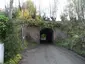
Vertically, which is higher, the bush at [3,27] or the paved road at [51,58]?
the bush at [3,27]

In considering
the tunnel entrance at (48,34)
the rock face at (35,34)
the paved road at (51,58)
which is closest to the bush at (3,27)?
the paved road at (51,58)

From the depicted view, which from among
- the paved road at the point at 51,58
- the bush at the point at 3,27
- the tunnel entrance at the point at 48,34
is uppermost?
the bush at the point at 3,27

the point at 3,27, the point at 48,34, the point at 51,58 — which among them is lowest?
the point at 48,34

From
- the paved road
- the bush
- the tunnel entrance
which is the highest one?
the bush

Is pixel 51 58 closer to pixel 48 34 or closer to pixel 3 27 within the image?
pixel 3 27

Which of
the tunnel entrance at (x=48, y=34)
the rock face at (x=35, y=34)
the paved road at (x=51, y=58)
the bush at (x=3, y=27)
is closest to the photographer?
the bush at (x=3, y=27)

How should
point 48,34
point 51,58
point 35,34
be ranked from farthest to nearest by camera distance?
point 48,34 → point 35,34 → point 51,58

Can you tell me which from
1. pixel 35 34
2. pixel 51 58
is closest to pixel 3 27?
pixel 51 58

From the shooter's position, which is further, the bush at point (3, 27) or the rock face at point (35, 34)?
the rock face at point (35, 34)

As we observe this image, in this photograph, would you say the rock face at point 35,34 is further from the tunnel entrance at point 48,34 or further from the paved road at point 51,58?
the paved road at point 51,58

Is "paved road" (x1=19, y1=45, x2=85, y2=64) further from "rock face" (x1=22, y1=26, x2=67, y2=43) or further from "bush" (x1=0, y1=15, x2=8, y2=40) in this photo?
"rock face" (x1=22, y1=26, x2=67, y2=43)

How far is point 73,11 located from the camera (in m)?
34.9

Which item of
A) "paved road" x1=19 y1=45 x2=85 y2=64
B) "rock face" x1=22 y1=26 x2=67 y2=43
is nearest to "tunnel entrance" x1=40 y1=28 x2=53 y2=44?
"rock face" x1=22 y1=26 x2=67 y2=43

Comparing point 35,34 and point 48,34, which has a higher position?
point 35,34
